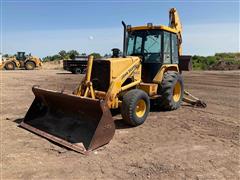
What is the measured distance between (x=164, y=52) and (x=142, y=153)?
3810 millimetres

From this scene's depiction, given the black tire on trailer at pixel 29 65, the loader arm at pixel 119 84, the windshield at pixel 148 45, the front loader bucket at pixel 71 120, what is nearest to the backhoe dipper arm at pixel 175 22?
the windshield at pixel 148 45

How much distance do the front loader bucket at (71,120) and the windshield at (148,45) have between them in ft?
9.28

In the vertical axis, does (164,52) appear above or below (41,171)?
above

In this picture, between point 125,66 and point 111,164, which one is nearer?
point 111,164

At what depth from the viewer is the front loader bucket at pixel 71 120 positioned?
535cm

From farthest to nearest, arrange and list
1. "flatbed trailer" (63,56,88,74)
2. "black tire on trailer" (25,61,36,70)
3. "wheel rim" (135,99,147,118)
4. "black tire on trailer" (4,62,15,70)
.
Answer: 1. "black tire on trailer" (25,61,36,70)
2. "black tire on trailer" (4,62,15,70)
3. "flatbed trailer" (63,56,88,74)
4. "wheel rim" (135,99,147,118)

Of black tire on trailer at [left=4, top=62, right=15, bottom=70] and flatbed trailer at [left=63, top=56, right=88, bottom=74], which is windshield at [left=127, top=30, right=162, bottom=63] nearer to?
flatbed trailer at [left=63, top=56, right=88, bottom=74]

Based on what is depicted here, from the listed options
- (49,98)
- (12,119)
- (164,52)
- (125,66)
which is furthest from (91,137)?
(164,52)

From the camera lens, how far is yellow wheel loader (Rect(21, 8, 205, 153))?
5.57 meters

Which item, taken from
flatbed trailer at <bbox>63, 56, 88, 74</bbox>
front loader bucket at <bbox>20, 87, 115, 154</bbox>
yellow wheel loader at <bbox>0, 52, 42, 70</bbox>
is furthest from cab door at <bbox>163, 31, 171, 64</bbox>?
yellow wheel loader at <bbox>0, 52, 42, 70</bbox>

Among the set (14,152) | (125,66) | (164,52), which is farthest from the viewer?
(164,52)

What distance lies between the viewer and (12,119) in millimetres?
7316

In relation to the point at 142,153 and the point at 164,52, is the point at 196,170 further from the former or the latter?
the point at 164,52

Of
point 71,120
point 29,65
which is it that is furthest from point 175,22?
point 29,65
